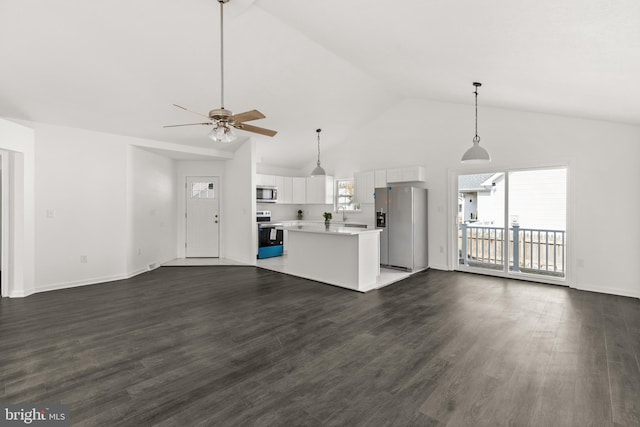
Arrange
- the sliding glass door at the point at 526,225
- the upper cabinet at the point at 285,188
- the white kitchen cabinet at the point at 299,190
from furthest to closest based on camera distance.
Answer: the white kitchen cabinet at the point at 299,190 < the upper cabinet at the point at 285,188 < the sliding glass door at the point at 526,225

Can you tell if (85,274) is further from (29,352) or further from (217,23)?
(217,23)

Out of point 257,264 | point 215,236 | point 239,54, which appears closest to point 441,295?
point 257,264

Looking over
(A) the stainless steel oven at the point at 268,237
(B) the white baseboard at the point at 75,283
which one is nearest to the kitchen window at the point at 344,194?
(A) the stainless steel oven at the point at 268,237

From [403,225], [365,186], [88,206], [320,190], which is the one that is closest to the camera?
[88,206]

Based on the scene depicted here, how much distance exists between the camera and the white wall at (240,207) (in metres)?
6.57

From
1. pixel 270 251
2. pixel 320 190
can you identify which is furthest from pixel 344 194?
pixel 270 251

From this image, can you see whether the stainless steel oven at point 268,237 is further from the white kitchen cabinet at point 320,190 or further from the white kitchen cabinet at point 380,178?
the white kitchen cabinet at point 380,178

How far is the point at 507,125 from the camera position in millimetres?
5266

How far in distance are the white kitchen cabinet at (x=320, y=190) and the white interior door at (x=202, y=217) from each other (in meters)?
2.43

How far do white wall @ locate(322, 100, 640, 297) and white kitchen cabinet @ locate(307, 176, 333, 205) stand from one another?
6.80 feet

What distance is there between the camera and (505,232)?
5.48m

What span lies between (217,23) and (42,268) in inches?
173

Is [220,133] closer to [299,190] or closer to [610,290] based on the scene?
[299,190]

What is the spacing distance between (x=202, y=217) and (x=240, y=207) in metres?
1.18
